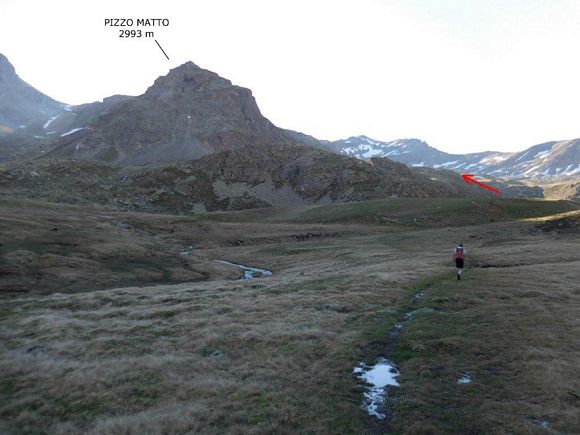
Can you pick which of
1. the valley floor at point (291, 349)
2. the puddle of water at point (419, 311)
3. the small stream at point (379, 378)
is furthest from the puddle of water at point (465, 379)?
the puddle of water at point (419, 311)

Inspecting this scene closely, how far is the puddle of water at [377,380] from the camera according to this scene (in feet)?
50.1

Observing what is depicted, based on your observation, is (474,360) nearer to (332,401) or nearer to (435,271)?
(332,401)

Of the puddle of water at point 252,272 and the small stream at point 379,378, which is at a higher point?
the small stream at point 379,378

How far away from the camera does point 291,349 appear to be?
69.7ft

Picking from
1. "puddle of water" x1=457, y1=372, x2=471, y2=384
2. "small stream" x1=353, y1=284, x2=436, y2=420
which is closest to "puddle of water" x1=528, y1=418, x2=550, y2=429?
"puddle of water" x1=457, y1=372, x2=471, y2=384

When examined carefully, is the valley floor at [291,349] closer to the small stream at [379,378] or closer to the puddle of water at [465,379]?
the puddle of water at [465,379]

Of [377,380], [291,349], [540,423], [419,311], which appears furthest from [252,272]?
[540,423]

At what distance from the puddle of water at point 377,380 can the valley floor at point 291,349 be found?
0.37 m

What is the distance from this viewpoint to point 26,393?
59.7 feet

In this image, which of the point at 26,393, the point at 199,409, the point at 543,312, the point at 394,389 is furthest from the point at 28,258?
the point at 543,312

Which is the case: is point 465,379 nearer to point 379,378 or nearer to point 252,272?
point 379,378

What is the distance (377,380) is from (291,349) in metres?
5.07

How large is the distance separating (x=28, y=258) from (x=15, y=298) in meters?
13.9

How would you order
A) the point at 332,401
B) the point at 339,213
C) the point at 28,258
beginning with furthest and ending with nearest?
the point at 339,213 < the point at 28,258 < the point at 332,401
